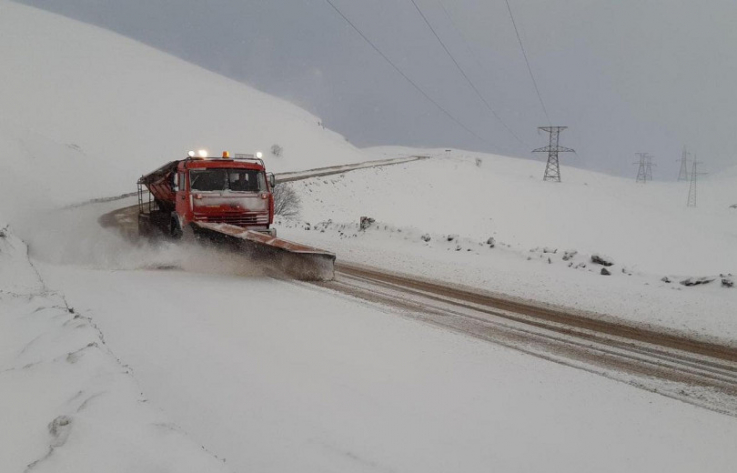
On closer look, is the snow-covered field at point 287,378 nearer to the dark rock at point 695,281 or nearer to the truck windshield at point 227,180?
the dark rock at point 695,281

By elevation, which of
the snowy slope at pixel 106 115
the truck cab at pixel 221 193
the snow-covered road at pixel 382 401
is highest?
the snowy slope at pixel 106 115

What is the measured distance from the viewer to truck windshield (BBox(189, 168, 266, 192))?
10.9m

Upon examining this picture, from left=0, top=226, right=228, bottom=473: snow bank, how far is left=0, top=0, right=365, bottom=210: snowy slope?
20.5 m

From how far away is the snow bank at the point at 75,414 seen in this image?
101 inches

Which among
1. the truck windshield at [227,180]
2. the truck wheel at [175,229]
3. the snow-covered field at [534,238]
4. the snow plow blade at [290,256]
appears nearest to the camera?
the snow-covered field at [534,238]

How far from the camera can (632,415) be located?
3869mm

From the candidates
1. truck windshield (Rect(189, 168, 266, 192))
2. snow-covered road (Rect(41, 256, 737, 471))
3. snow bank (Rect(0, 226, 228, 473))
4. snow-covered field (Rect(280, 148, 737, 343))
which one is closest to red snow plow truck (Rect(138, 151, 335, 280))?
truck windshield (Rect(189, 168, 266, 192))

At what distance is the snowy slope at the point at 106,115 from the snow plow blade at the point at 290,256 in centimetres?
1723

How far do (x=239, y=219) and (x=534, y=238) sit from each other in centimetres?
2235

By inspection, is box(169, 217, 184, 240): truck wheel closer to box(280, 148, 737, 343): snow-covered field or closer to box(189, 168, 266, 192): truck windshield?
box(189, 168, 266, 192): truck windshield

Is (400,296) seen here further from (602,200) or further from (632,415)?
(602,200)

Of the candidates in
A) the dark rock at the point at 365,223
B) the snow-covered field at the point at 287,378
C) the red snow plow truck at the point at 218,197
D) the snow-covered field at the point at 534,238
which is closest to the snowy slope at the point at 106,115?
the red snow plow truck at the point at 218,197

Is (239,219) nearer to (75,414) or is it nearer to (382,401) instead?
(382,401)

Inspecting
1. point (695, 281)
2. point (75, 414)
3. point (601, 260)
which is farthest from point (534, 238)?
point (75, 414)
